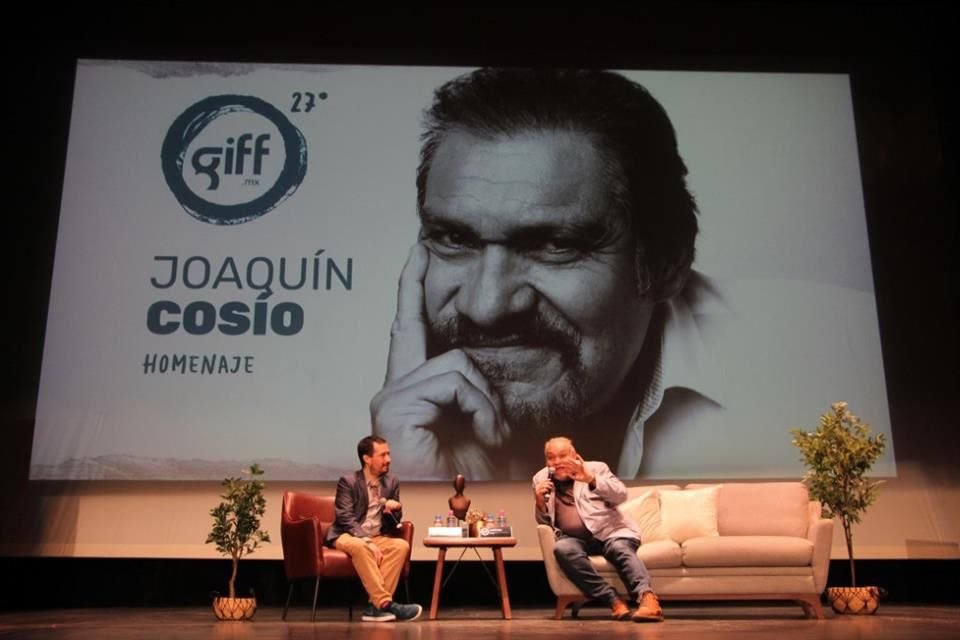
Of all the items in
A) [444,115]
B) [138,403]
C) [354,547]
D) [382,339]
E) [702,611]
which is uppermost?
[444,115]

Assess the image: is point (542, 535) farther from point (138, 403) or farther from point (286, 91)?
point (286, 91)

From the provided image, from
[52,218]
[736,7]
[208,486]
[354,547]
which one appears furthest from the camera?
[736,7]

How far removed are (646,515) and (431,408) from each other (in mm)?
1482

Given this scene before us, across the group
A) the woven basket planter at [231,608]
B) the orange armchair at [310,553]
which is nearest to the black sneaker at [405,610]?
the orange armchair at [310,553]

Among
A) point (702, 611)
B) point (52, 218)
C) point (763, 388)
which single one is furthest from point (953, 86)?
point (52, 218)

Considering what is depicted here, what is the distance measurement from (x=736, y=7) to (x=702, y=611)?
4.28 metres

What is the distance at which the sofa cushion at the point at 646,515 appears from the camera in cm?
496

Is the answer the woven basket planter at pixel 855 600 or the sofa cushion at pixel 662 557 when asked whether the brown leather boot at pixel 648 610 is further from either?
the woven basket planter at pixel 855 600

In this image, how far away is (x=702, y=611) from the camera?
4996 millimetres

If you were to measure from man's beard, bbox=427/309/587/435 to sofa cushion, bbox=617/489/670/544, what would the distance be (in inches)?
29.8

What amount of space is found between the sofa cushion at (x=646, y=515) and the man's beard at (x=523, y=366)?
76 centimetres

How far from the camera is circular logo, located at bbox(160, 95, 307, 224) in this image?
5.98 m

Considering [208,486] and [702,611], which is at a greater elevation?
[208,486]

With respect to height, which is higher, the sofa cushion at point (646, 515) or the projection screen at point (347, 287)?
the projection screen at point (347, 287)
